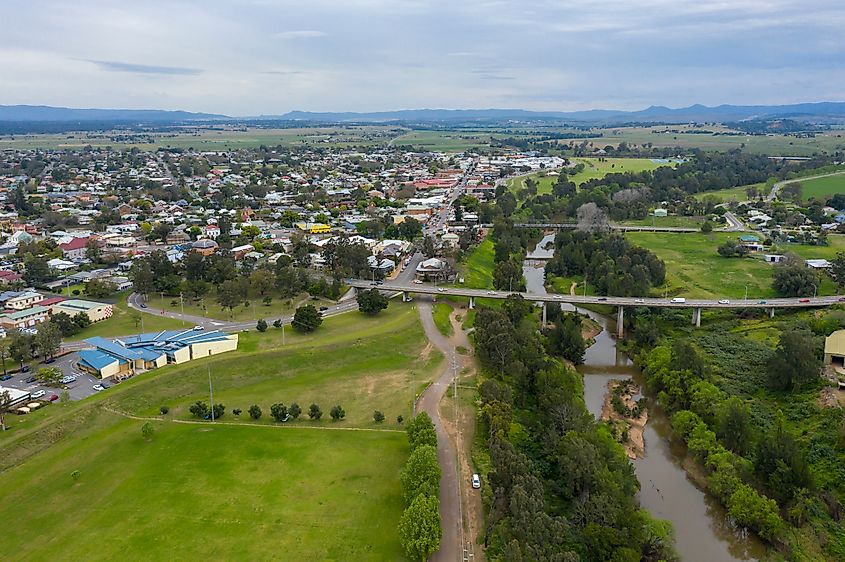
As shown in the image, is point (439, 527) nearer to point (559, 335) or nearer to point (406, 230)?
point (559, 335)

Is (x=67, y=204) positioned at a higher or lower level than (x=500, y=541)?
higher

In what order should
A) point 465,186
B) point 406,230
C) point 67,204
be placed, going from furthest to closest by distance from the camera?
point 465,186, point 67,204, point 406,230

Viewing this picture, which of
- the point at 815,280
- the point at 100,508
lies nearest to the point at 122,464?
the point at 100,508

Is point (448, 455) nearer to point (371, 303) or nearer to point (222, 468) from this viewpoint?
point (222, 468)

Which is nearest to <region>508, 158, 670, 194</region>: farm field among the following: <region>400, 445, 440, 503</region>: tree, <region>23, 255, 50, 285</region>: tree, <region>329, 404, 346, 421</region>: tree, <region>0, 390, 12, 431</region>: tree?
<region>23, 255, 50, 285</region>: tree

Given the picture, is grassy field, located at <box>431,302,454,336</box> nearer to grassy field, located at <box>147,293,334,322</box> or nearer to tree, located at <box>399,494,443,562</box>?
grassy field, located at <box>147,293,334,322</box>

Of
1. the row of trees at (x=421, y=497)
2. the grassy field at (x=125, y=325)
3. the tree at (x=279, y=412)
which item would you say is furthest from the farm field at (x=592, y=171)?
the row of trees at (x=421, y=497)

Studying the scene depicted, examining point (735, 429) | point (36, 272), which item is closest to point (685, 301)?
point (735, 429)
